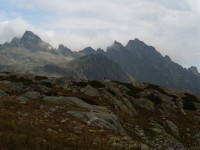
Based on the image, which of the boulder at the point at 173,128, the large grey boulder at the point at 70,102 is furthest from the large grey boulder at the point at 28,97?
the boulder at the point at 173,128

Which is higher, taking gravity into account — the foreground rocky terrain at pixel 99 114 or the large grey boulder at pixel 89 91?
the large grey boulder at pixel 89 91

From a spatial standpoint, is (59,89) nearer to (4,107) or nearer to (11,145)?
(4,107)

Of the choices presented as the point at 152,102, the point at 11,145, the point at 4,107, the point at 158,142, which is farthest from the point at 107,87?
the point at 11,145

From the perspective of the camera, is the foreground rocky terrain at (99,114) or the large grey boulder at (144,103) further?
the large grey boulder at (144,103)

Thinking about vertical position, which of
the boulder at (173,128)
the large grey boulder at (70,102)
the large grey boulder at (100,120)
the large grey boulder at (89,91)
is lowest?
the boulder at (173,128)

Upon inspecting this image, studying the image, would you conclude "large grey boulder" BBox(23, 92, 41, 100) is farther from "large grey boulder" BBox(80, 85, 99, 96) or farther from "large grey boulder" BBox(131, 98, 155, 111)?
"large grey boulder" BBox(131, 98, 155, 111)

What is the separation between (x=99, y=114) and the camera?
39031 mm

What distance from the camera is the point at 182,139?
152ft

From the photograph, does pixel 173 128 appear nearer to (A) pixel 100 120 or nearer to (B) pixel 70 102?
(B) pixel 70 102

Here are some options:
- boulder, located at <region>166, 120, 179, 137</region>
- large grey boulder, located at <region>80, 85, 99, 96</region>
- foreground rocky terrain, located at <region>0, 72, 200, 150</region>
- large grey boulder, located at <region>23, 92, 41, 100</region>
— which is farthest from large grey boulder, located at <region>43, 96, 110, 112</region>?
large grey boulder, located at <region>80, 85, 99, 96</region>

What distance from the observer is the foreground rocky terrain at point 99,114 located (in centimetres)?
2527

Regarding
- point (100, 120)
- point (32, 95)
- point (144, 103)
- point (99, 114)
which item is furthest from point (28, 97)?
point (144, 103)

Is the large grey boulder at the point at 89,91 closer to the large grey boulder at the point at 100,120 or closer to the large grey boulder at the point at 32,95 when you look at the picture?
the large grey boulder at the point at 32,95

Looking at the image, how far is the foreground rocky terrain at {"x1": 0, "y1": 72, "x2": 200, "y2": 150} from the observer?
82.9 ft
